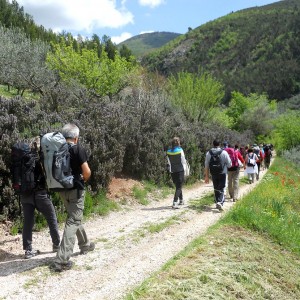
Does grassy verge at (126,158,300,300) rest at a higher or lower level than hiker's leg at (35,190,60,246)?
lower

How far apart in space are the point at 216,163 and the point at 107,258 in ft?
15.6

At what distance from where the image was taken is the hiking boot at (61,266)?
17.0ft

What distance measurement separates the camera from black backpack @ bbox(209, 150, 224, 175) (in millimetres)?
9695

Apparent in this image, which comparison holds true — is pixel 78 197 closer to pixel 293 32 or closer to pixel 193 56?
pixel 293 32

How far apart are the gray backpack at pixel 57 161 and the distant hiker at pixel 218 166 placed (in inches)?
211

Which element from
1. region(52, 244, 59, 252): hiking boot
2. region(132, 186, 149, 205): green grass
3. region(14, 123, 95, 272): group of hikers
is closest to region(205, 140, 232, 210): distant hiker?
region(132, 186, 149, 205): green grass

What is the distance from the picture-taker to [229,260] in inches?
238

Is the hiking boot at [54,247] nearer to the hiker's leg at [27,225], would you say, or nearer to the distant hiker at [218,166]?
the hiker's leg at [27,225]

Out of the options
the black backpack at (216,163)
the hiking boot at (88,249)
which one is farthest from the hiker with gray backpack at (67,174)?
the black backpack at (216,163)

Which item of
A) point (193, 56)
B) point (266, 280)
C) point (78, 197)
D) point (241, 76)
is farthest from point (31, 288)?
point (193, 56)

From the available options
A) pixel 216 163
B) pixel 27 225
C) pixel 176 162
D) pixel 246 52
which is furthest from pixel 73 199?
pixel 246 52

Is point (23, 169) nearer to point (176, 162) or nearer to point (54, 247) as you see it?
point (54, 247)

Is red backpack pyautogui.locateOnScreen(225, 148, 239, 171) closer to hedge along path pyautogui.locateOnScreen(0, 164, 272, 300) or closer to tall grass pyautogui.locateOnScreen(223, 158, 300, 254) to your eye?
tall grass pyautogui.locateOnScreen(223, 158, 300, 254)

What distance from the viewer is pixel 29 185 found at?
5.62 metres
